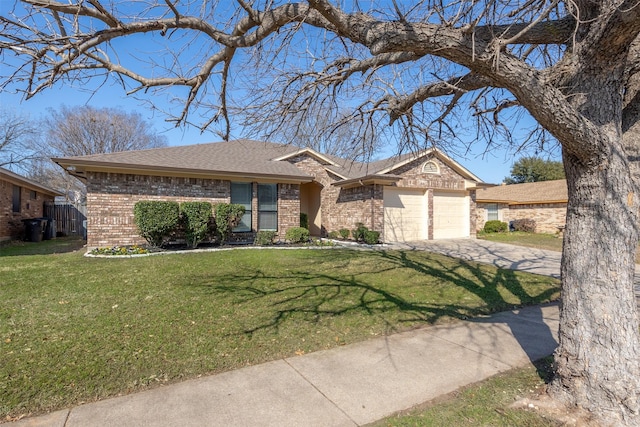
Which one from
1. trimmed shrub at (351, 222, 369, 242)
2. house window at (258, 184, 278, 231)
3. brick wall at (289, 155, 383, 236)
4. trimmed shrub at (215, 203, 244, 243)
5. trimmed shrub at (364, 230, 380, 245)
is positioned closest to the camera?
trimmed shrub at (215, 203, 244, 243)

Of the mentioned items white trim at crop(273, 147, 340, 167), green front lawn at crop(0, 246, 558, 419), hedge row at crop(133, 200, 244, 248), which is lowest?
green front lawn at crop(0, 246, 558, 419)

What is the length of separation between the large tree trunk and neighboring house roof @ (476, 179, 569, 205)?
67.5ft

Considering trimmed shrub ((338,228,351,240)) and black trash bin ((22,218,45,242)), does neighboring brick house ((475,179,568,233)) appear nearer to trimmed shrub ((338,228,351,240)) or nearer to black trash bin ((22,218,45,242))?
trimmed shrub ((338,228,351,240))

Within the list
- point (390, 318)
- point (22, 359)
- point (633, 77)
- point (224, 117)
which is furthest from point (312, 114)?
point (22, 359)

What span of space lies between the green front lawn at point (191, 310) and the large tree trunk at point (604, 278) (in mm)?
2353

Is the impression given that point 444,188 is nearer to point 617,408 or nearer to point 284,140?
point 284,140

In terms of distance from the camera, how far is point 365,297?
635 centimetres

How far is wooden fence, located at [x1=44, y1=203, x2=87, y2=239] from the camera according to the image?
1850cm

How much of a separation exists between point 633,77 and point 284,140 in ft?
13.9

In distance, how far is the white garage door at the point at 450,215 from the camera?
16670mm

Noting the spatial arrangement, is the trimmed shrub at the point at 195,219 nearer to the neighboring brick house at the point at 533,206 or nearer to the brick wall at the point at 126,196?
the brick wall at the point at 126,196

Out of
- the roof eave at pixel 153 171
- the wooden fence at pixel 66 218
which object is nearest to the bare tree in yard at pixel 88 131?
the wooden fence at pixel 66 218

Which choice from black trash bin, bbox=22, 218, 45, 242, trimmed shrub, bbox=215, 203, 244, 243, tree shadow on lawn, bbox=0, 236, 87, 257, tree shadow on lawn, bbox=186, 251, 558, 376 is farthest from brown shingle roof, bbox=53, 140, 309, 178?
black trash bin, bbox=22, 218, 45, 242

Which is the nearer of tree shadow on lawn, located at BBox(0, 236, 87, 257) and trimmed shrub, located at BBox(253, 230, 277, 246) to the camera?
tree shadow on lawn, located at BBox(0, 236, 87, 257)
